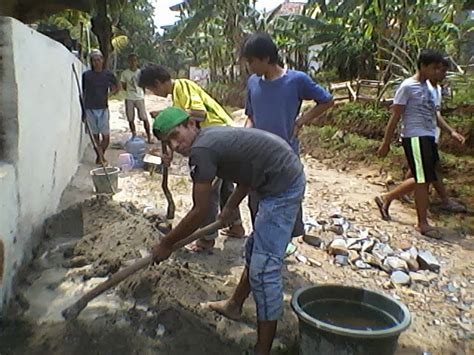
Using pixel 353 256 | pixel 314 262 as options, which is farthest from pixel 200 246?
pixel 353 256

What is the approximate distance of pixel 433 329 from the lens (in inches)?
118

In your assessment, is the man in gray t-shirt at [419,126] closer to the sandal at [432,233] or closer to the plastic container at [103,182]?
the sandal at [432,233]

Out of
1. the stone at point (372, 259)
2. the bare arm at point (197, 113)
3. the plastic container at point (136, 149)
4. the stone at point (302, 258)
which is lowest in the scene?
the stone at point (372, 259)

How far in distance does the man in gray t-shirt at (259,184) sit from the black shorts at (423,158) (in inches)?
90.5

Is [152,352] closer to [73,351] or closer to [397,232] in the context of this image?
[73,351]

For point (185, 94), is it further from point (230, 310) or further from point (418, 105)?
point (418, 105)

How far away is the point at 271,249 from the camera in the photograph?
93.4 inches

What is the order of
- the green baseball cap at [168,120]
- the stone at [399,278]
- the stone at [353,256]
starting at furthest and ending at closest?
the stone at [353,256] → the stone at [399,278] → the green baseball cap at [168,120]

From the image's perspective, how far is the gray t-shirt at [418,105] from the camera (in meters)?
4.32

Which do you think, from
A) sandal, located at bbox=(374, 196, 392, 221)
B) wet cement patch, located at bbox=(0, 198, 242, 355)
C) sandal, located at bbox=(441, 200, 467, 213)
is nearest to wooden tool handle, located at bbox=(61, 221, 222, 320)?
wet cement patch, located at bbox=(0, 198, 242, 355)

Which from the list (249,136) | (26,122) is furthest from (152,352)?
(26,122)

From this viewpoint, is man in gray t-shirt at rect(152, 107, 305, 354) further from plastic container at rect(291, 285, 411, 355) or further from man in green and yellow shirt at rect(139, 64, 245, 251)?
man in green and yellow shirt at rect(139, 64, 245, 251)

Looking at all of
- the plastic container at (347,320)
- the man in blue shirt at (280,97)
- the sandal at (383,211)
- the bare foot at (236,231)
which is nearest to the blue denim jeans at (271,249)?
the plastic container at (347,320)

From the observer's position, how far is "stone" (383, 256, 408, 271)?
3.79 meters
